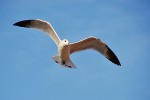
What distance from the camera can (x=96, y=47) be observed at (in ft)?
32.8

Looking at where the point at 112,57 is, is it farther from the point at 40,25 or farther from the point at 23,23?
Answer: the point at 23,23

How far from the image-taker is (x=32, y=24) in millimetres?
10250

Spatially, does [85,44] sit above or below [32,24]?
below

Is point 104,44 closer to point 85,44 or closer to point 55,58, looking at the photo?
point 85,44

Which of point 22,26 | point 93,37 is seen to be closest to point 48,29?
point 22,26

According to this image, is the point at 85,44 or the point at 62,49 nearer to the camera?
the point at 62,49

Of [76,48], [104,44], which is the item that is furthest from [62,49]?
[104,44]

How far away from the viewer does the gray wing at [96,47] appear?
968 centimetres

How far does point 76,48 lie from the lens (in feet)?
32.1

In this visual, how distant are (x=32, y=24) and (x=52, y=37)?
971 millimetres

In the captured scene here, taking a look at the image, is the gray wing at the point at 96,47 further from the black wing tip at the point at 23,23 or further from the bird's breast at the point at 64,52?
the black wing tip at the point at 23,23

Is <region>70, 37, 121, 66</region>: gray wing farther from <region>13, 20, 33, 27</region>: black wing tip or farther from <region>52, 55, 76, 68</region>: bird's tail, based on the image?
<region>13, 20, 33, 27</region>: black wing tip

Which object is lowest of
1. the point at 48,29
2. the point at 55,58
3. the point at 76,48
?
the point at 55,58

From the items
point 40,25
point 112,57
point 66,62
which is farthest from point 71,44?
point 112,57
